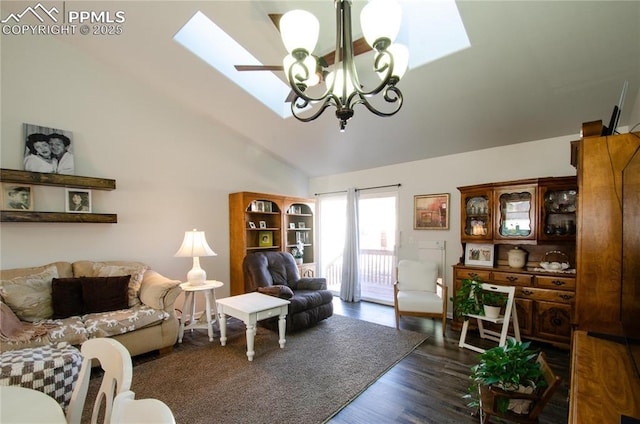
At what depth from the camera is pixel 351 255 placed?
4.71m

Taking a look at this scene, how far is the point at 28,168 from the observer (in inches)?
106

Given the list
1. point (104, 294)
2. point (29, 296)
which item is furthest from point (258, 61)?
point (29, 296)

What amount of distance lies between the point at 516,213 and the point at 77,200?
195 inches

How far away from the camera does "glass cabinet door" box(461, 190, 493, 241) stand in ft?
11.2

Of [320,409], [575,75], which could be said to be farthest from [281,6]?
[320,409]

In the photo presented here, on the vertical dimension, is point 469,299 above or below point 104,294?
below

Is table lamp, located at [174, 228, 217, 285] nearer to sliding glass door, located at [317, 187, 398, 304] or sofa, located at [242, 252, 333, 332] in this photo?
sofa, located at [242, 252, 333, 332]

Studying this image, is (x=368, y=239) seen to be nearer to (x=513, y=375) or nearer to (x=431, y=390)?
(x=431, y=390)

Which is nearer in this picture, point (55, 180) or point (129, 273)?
point (55, 180)

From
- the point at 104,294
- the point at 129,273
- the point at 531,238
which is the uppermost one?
the point at 531,238

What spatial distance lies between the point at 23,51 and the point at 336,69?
3299 mm

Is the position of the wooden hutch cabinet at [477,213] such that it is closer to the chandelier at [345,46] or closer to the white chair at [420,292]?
the white chair at [420,292]

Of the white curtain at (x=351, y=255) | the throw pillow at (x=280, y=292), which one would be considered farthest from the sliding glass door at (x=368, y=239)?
the throw pillow at (x=280, y=292)

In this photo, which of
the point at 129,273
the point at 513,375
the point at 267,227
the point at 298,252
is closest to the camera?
the point at 513,375
